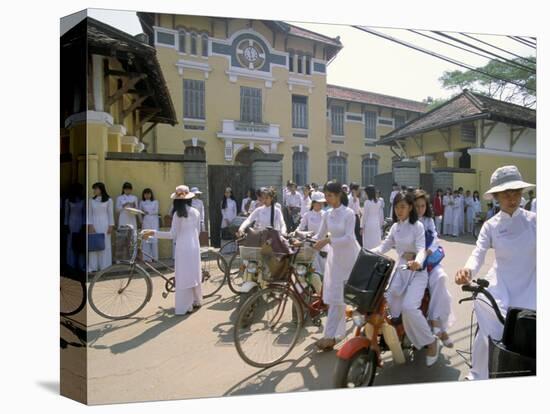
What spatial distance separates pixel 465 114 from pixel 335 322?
2.82m

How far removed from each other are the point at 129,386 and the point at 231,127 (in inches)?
92.9

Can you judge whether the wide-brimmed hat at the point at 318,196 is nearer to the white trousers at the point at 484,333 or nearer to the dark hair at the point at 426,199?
the dark hair at the point at 426,199

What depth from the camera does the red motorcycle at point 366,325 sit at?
348cm

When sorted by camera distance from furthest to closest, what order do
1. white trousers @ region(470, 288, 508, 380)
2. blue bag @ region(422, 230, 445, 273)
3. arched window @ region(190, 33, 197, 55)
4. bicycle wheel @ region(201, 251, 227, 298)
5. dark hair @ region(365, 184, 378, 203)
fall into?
bicycle wheel @ region(201, 251, 227, 298)
dark hair @ region(365, 184, 378, 203)
blue bag @ region(422, 230, 445, 273)
arched window @ region(190, 33, 197, 55)
white trousers @ region(470, 288, 508, 380)

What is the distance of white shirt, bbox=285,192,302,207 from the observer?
14.6ft

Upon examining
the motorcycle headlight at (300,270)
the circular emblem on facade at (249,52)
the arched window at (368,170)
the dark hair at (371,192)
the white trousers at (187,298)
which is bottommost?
the white trousers at (187,298)

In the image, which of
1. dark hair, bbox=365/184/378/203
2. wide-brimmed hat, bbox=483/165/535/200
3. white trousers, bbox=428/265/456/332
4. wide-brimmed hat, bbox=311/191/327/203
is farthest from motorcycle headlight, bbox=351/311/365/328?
wide-brimmed hat, bbox=483/165/535/200

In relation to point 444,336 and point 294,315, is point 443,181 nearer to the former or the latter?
point 444,336

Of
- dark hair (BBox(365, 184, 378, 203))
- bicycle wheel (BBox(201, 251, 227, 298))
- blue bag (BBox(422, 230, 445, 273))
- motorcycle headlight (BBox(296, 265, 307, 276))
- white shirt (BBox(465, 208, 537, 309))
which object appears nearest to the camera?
white shirt (BBox(465, 208, 537, 309))

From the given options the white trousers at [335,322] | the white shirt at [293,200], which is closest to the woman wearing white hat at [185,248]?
the white shirt at [293,200]

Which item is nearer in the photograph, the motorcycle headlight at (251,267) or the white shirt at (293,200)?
the motorcycle headlight at (251,267)

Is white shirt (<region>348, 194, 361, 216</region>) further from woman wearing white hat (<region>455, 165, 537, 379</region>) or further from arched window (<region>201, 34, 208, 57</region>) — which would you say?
arched window (<region>201, 34, 208, 57</region>)

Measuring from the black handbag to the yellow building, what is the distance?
4.61ft

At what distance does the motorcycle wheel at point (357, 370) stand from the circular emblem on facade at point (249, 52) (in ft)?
8.65
